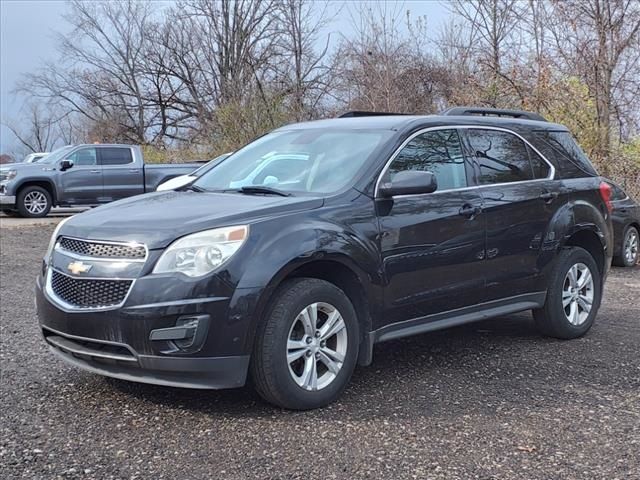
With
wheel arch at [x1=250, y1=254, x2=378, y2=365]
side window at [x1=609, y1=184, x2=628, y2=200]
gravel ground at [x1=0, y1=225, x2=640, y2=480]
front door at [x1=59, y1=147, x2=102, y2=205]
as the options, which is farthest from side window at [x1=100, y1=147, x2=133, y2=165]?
wheel arch at [x1=250, y1=254, x2=378, y2=365]

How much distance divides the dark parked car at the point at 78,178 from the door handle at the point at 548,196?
41.2ft

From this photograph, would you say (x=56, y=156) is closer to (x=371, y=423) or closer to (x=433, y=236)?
(x=433, y=236)

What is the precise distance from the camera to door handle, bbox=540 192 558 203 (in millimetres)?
5716

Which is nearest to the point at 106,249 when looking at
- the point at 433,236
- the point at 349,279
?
the point at 349,279

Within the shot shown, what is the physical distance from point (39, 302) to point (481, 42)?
15.0 meters

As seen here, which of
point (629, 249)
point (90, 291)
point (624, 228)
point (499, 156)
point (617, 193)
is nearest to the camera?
point (90, 291)

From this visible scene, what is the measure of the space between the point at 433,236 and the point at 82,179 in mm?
14798

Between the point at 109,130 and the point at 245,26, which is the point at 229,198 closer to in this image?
the point at 245,26

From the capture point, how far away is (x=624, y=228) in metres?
10.4

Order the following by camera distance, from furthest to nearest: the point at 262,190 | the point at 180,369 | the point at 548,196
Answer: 1. the point at 548,196
2. the point at 262,190
3. the point at 180,369

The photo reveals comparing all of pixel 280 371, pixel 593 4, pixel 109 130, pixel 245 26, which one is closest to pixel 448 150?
pixel 280 371

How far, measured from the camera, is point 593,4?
12117mm

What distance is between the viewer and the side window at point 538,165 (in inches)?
231

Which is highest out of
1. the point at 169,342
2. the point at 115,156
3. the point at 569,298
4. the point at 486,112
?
the point at 115,156
